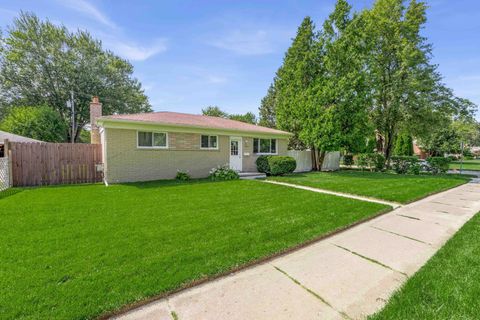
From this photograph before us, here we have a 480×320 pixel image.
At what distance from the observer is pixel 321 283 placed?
2.90m

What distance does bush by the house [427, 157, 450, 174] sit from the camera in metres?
16.1

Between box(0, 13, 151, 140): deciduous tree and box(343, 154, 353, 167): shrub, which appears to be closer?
box(343, 154, 353, 167): shrub

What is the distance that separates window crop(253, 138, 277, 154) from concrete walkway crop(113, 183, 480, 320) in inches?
393

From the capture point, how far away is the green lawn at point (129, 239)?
2557mm

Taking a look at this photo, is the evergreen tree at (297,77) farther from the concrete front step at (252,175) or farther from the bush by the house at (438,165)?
the bush by the house at (438,165)

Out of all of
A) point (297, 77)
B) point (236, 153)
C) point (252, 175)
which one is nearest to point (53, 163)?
Result: point (236, 153)

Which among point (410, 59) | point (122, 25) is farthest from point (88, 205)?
point (410, 59)

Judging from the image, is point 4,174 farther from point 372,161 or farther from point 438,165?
point 438,165

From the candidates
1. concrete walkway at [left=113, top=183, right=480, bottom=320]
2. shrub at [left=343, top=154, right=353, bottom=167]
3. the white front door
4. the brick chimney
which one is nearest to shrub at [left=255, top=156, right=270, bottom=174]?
the white front door

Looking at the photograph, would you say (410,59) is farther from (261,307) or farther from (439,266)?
(261,307)

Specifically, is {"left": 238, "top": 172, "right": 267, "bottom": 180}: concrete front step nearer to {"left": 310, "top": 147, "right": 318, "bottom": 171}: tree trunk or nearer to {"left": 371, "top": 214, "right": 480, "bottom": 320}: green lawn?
{"left": 310, "top": 147, "right": 318, "bottom": 171}: tree trunk

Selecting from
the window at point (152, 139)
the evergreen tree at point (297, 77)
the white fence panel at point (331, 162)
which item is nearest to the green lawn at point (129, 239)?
the window at point (152, 139)

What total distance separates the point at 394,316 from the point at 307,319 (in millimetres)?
862

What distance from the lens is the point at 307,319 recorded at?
7.40ft
